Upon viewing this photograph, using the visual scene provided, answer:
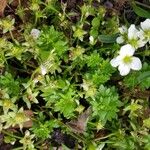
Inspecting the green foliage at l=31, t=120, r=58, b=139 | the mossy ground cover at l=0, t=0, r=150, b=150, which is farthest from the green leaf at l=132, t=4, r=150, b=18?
the green foliage at l=31, t=120, r=58, b=139

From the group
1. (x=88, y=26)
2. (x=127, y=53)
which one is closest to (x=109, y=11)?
(x=88, y=26)

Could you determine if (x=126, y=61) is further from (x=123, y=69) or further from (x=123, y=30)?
(x=123, y=30)

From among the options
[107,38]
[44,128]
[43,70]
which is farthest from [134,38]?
[44,128]

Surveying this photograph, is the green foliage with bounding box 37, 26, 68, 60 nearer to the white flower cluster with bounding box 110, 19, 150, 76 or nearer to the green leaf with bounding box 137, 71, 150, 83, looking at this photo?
the white flower cluster with bounding box 110, 19, 150, 76

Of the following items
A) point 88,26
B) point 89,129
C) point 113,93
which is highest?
point 88,26

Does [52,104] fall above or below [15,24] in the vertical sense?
below

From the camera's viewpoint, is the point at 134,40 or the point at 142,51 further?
the point at 142,51

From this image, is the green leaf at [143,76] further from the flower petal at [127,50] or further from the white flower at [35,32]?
the white flower at [35,32]

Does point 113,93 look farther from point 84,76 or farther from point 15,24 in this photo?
point 15,24
